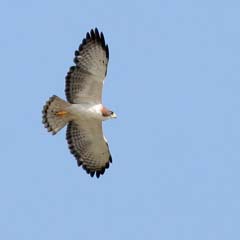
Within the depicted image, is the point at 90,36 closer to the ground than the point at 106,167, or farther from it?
farther from it

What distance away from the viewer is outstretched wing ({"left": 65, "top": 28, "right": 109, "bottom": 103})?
23703mm

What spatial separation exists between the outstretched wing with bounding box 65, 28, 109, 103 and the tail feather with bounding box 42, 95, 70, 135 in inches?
13.3

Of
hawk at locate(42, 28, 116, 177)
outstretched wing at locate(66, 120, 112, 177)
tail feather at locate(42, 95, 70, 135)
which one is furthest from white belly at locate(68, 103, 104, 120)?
outstretched wing at locate(66, 120, 112, 177)

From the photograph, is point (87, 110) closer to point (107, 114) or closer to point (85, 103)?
point (85, 103)

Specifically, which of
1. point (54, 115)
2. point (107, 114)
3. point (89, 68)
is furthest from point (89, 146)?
point (89, 68)

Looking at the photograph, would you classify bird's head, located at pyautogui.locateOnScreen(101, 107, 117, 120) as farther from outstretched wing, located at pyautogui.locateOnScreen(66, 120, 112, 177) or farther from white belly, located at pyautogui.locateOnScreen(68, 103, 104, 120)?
outstretched wing, located at pyautogui.locateOnScreen(66, 120, 112, 177)

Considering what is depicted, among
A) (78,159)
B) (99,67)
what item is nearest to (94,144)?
(78,159)

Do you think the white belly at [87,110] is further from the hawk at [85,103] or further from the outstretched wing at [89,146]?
the outstretched wing at [89,146]

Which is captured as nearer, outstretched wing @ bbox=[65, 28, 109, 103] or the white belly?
outstretched wing @ bbox=[65, 28, 109, 103]

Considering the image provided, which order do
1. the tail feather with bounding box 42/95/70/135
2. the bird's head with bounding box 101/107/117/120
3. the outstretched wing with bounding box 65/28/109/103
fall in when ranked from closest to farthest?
1. the outstretched wing with bounding box 65/28/109/103
2. the bird's head with bounding box 101/107/117/120
3. the tail feather with bounding box 42/95/70/135

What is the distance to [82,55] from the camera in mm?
23797

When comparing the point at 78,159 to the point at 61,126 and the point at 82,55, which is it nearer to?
the point at 61,126

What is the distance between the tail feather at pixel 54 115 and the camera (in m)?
24.1

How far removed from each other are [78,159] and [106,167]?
668 mm
